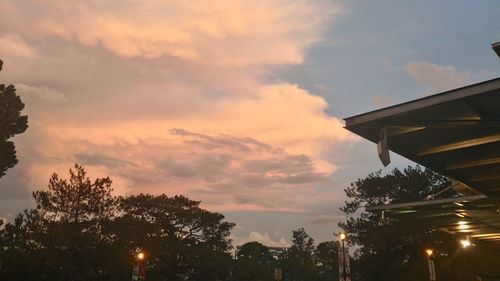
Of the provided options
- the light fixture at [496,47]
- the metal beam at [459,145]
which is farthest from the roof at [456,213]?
the light fixture at [496,47]

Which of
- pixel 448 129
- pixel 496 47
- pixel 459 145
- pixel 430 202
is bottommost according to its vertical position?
pixel 430 202

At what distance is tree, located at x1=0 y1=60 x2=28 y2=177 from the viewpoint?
119ft

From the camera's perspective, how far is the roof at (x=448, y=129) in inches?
386

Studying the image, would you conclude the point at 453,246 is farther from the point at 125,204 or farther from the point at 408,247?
the point at 125,204

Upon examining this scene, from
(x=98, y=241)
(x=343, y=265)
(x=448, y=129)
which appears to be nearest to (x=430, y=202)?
(x=343, y=265)

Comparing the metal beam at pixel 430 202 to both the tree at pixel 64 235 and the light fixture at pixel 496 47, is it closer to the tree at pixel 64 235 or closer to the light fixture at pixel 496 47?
the light fixture at pixel 496 47

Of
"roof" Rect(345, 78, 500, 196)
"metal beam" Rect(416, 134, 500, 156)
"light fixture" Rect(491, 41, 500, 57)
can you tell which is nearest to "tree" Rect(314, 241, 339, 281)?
"roof" Rect(345, 78, 500, 196)

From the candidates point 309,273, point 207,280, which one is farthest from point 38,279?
point 309,273

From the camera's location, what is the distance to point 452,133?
12.2 meters

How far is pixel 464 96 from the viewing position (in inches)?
371

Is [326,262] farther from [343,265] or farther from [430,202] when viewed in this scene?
[430,202]

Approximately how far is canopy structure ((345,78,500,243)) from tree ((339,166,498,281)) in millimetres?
32620

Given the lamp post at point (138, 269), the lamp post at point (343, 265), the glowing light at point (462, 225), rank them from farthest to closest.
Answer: the lamp post at point (138, 269), the glowing light at point (462, 225), the lamp post at point (343, 265)

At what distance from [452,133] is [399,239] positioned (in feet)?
153
